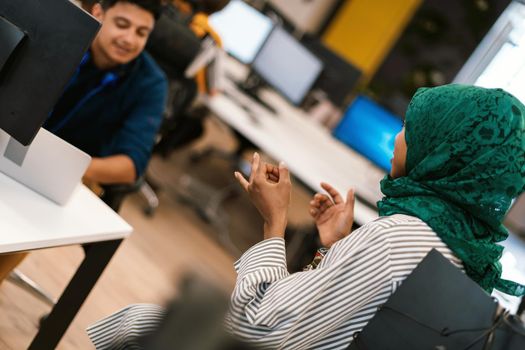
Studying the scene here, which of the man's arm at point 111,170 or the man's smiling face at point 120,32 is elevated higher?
the man's smiling face at point 120,32

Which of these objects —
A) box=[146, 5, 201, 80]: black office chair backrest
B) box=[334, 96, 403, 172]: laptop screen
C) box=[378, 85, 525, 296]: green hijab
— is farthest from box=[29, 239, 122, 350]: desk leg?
box=[334, 96, 403, 172]: laptop screen

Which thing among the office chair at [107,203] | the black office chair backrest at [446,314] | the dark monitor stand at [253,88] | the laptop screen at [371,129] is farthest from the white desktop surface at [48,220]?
the dark monitor stand at [253,88]

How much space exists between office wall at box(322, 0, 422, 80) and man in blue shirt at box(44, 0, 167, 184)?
502cm

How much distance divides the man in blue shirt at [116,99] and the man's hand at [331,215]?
0.94m

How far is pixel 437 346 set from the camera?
109cm

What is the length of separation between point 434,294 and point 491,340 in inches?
5.0

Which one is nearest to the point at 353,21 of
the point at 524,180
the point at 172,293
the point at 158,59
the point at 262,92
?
the point at 262,92

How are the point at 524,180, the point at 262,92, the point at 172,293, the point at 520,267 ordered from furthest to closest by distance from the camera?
1. the point at 262,92
2. the point at 520,267
3. the point at 524,180
4. the point at 172,293

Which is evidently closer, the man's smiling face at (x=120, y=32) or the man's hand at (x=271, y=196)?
the man's hand at (x=271, y=196)

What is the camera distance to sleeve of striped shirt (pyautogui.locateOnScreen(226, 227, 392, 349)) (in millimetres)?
1122

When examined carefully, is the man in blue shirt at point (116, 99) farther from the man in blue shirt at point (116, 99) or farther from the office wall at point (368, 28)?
the office wall at point (368, 28)

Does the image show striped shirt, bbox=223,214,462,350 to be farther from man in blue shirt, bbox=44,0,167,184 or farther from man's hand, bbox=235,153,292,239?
man in blue shirt, bbox=44,0,167,184

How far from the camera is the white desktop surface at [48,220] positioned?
1.28 metres

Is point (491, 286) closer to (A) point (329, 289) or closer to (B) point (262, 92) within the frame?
(A) point (329, 289)
